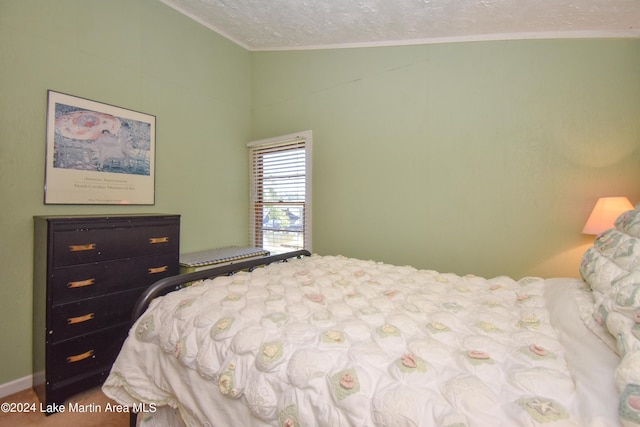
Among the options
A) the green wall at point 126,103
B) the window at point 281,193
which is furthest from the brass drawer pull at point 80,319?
the window at point 281,193

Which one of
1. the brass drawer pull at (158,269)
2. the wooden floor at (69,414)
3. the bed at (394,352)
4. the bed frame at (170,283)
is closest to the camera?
the bed at (394,352)

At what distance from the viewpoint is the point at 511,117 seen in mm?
2180

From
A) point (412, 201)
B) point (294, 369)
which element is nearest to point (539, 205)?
point (412, 201)

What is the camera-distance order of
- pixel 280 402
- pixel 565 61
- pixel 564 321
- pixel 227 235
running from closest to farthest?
pixel 280 402 < pixel 564 321 < pixel 565 61 < pixel 227 235

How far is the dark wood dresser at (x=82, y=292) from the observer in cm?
173

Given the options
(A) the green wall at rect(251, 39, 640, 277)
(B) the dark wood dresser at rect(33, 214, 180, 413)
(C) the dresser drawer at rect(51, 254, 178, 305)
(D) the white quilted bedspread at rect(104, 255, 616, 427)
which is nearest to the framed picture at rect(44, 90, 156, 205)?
(B) the dark wood dresser at rect(33, 214, 180, 413)

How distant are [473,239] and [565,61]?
1489 mm

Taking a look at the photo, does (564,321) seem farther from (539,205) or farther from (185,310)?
(185,310)

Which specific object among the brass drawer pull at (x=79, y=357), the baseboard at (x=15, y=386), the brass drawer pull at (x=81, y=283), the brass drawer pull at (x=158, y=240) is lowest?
the baseboard at (x=15, y=386)

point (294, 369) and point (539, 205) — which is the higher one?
point (539, 205)

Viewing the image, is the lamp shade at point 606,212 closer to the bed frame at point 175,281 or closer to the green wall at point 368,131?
the green wall at point 368,131

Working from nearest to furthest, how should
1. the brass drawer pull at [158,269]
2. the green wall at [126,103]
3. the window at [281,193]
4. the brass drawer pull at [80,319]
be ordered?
the brass drawer pull at [80,319]
the green wall at [126,103]
the brass drawer pull at [158,269]
the window at [281,193]

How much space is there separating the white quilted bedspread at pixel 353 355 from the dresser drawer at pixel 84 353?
794mm

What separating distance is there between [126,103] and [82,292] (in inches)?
66.0
